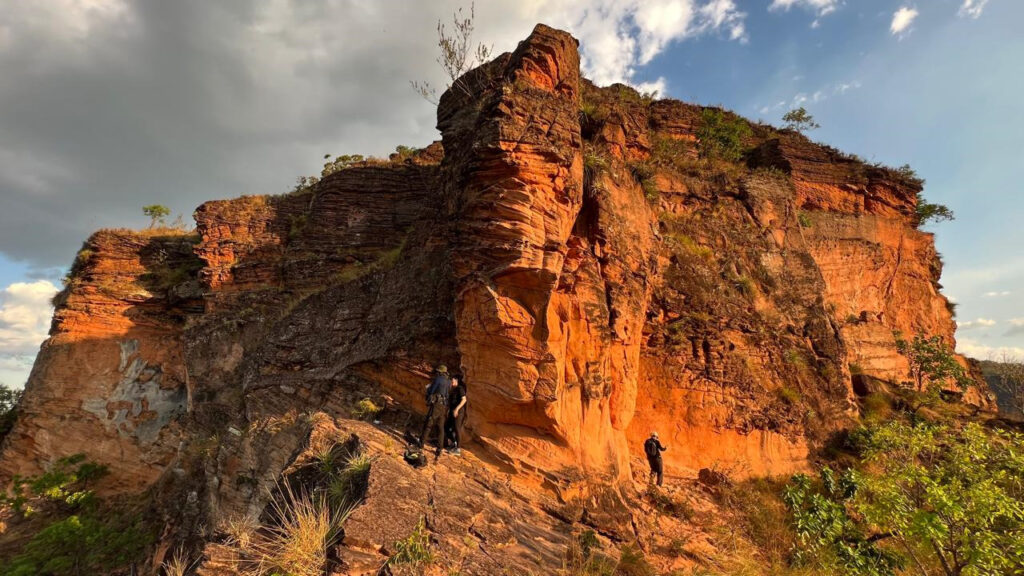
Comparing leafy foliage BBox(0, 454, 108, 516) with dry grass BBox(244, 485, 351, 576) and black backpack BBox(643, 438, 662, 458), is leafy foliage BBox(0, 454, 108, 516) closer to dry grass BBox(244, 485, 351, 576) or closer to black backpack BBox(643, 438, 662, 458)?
dry grass BBox(244, 485, 351, 576)

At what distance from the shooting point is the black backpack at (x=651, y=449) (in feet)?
35.6

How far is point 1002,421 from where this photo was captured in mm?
14484

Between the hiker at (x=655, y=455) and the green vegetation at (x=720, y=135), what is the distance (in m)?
13.9

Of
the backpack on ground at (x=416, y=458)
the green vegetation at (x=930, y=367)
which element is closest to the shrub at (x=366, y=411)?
the backpack on ground at (x=416, y=458)

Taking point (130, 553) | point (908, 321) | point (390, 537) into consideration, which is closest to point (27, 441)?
point (130, 553)

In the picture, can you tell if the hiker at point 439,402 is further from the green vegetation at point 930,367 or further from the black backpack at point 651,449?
the green vegetation at point 930,367

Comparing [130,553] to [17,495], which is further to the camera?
[17,495]

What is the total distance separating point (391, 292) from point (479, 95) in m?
5.94

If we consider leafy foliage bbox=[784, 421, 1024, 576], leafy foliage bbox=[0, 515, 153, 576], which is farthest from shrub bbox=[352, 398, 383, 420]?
leafy foliage bbox=[0, 515, 153, 576]

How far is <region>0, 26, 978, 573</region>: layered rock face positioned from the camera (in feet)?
28.2

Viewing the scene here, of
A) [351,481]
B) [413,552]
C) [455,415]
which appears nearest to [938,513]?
[413,552]

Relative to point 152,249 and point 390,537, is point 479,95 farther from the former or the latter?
point 152,249

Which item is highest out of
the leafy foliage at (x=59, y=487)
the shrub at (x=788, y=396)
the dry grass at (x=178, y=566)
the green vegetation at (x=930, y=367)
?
the green vegetation at (x=930, y=367)

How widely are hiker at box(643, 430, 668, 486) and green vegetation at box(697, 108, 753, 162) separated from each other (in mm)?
13932
